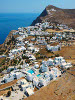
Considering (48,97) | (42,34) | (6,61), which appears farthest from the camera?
(42,34)

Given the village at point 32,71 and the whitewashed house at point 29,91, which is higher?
the village at point 32,71

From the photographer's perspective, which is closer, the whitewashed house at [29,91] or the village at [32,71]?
the whitewashed house at [29,91]

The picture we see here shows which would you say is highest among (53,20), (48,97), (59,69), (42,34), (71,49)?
(53,20)

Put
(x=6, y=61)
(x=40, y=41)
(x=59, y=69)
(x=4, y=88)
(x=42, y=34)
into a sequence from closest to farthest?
(x=4, y=88), (x=59, y=69), (x=6, y=61), (x=40, y=41), (x=42, y=34)

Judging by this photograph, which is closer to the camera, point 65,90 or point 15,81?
point 65,90

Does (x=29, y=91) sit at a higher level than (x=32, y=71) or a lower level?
lower

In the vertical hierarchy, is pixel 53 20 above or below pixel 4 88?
above

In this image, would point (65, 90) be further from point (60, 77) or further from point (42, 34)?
point (42, 34)

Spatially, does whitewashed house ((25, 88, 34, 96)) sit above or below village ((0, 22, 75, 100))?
below

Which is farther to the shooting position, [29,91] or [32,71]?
[32,71]

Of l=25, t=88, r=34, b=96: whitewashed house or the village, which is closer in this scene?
l=25, t=88, r=34, b=96: whitewashed house

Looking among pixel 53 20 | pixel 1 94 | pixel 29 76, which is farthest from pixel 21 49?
pixel 53 20
